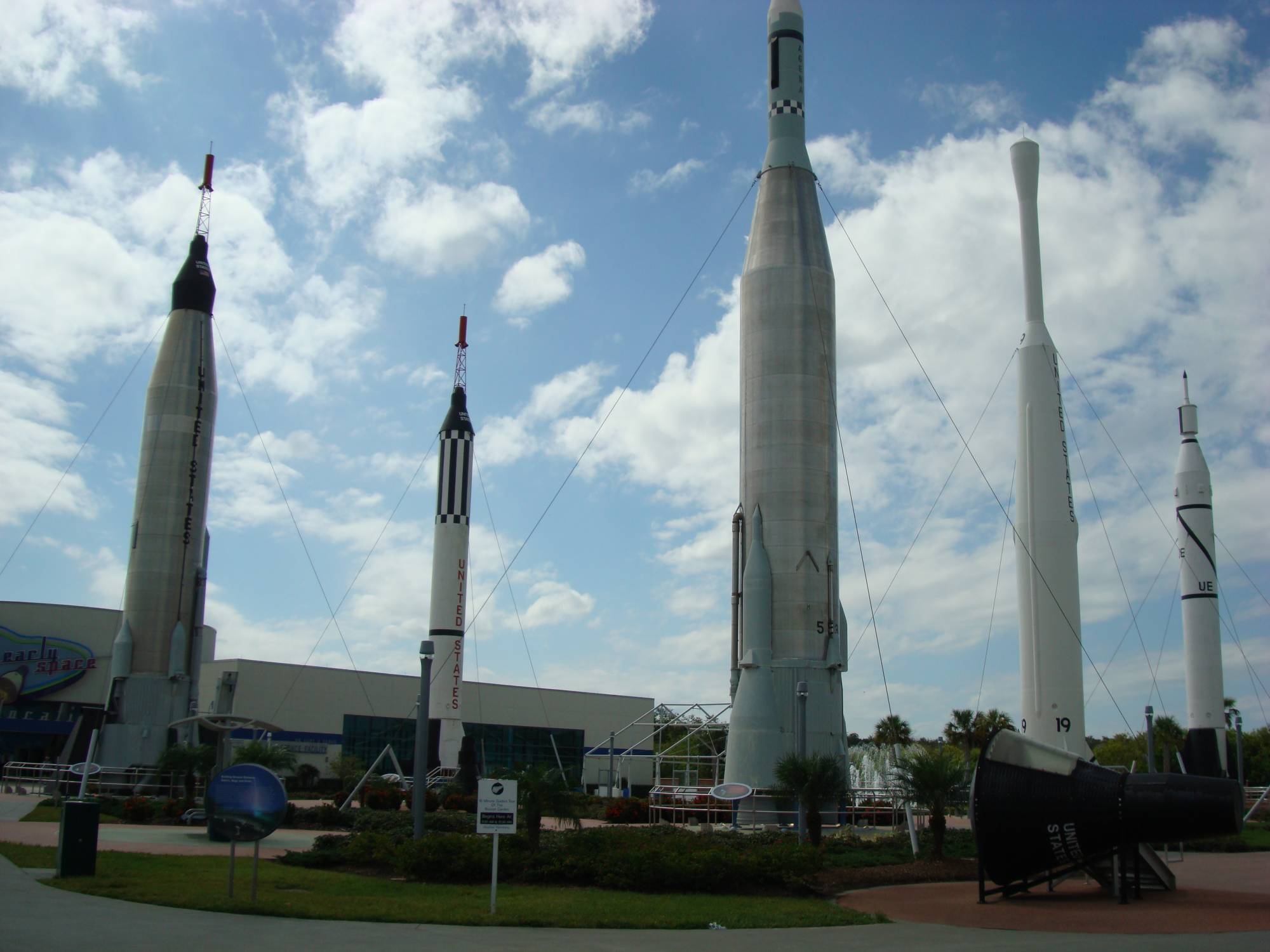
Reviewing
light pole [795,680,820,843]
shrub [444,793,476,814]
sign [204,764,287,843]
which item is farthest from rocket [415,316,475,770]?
sign [204,764,287,843]

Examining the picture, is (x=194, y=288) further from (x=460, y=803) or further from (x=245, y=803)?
(x=245, y=803)

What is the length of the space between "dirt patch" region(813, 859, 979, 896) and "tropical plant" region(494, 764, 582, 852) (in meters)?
4.22

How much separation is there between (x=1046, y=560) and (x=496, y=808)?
799 inches

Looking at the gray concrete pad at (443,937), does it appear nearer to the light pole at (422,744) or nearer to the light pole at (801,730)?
the light pole at (422,744)

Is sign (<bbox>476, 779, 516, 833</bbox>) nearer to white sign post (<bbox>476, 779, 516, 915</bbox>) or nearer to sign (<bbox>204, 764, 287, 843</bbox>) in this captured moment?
white sign post (<bbox>476, 779, 516, 915</bbox>)

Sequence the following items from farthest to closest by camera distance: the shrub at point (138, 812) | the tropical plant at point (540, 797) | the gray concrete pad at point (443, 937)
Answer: the shrub at point (138, 812) < the tropical plant at point (540, 797) < the gray concrete pad at point (443, 937)

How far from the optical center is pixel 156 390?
40.7 meters

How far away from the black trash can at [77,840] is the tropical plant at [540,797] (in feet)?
20.0

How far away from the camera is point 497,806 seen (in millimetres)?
13273

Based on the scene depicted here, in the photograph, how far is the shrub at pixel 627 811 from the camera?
30.0m

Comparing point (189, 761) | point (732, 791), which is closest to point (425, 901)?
point (732, 791)

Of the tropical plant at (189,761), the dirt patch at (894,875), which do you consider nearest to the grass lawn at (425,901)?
the dirt patch at (894,875)

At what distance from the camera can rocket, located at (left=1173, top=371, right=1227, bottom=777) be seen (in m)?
38.6

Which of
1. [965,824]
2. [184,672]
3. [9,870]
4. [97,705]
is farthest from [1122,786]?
[97,705]
